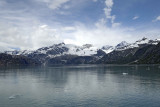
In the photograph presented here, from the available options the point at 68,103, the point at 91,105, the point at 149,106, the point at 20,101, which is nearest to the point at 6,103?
the point at 20,101

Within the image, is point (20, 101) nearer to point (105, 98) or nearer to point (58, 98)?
point (58, 98)

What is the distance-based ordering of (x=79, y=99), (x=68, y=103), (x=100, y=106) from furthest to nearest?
(x=79, y=99) → (x=68, y=103) → (x=100, y=106)

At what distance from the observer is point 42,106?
61781mm

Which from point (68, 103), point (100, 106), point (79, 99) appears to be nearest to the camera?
point (100, 106)

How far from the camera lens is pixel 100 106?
2388 inches

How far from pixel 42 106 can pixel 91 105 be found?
16524 millimetres

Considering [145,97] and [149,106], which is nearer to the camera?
[149,106]

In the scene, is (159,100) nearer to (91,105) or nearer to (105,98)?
(105,98)

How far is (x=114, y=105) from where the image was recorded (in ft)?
→ 203

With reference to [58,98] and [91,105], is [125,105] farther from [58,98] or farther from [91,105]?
[58,98]

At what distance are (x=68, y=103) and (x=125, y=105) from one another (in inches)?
779

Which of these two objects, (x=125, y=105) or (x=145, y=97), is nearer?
(x=125, y=105)

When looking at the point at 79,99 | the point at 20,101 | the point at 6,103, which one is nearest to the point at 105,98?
the point at 79,99

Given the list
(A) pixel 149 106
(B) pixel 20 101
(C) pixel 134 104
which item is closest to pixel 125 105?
(C) pixel 134 104
